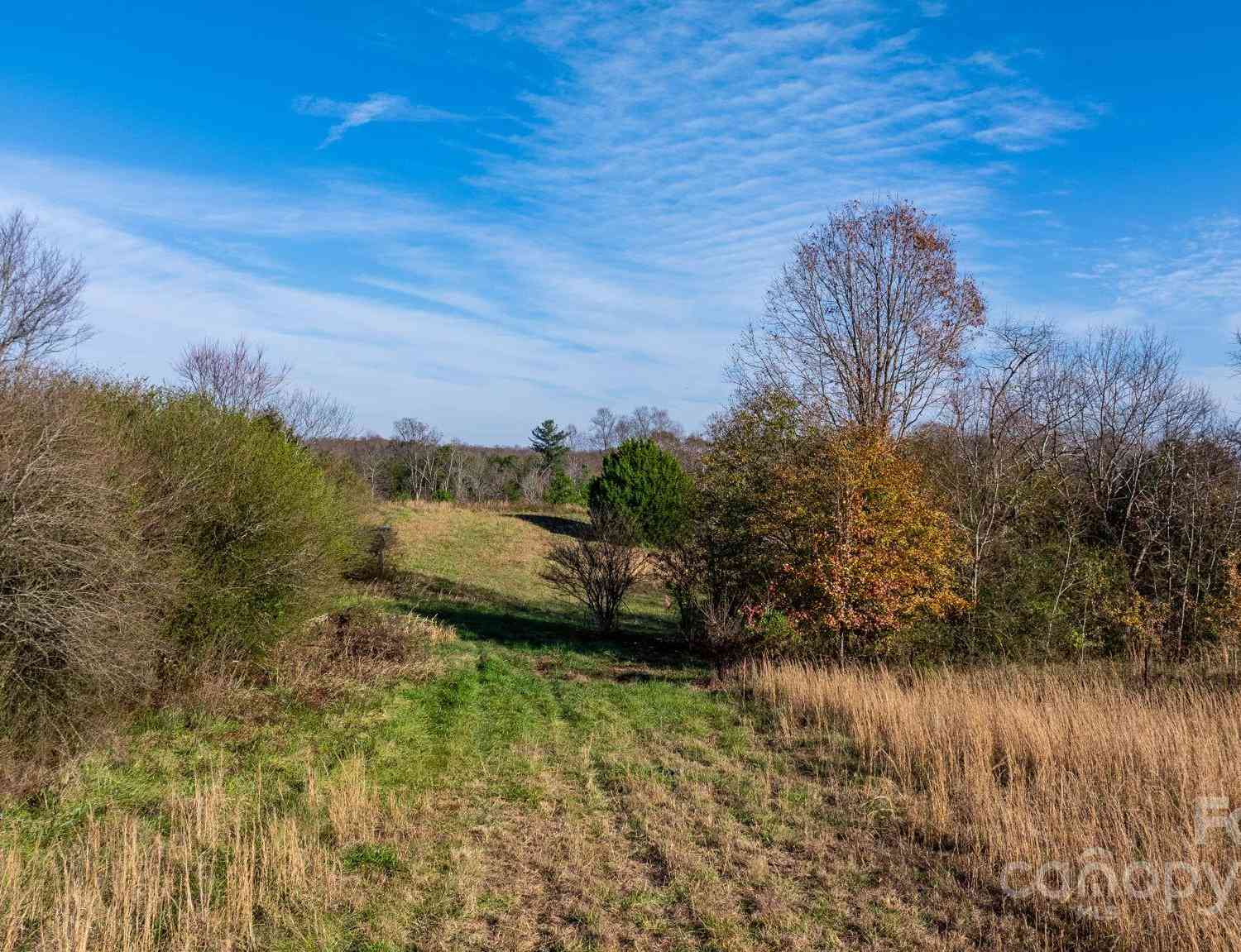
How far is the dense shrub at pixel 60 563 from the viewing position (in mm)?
5430

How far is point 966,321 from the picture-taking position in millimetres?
16672

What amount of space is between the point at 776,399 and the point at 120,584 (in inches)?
381

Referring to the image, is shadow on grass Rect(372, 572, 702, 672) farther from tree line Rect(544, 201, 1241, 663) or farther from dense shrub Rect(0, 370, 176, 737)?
dense shrub Rect(0, 370, 176, 737)

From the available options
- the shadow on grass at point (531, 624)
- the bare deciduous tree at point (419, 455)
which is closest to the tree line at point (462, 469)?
the bare deciduous tree at point (419, 455)

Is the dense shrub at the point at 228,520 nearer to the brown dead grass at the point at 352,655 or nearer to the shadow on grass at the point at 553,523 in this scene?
the brown dead grass at the point at 352,655

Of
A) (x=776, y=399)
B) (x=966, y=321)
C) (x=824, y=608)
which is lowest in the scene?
(x=824, y=608)

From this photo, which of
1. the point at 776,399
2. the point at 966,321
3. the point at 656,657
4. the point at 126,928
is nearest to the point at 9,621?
the point at 126,928

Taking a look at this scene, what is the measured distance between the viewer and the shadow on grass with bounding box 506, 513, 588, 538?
30275 mm

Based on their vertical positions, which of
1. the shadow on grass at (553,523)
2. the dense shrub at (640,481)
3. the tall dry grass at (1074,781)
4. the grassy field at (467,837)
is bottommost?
the grassy field at (467,837)

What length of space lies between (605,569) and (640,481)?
14.4 metres

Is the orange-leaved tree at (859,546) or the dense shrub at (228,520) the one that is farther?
the orange-leaved tree at (859,546)

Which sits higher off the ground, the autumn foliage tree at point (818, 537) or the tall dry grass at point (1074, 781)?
the autumn foliage tree at point (818, 537)

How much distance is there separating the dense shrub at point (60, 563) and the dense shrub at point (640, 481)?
21.6 metres

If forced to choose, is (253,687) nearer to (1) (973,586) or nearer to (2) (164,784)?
(2) (164,784)
